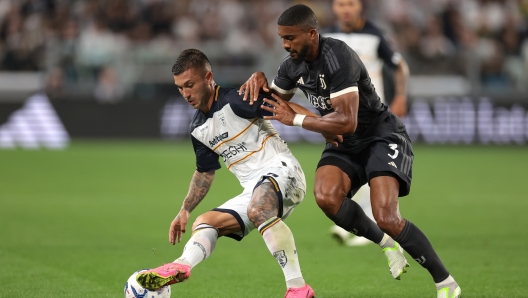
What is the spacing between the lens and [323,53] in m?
5.75

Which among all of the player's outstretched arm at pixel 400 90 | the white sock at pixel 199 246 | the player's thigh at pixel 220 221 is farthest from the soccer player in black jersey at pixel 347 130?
the player's outstretched arm at pixel 400 90

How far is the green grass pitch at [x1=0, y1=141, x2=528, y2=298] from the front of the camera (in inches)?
254

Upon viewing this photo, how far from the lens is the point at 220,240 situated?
8.88m

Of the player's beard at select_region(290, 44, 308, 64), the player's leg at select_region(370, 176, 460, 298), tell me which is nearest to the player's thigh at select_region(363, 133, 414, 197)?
the player's leg at select_region(370, 176, 460, 298)

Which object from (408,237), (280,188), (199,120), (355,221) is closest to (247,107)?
(199,120)

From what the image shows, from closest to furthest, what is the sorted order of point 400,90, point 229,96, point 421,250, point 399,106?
point 421,250
point 229,96
point 399,106
point 400,90

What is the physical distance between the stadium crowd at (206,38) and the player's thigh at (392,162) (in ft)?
42.1

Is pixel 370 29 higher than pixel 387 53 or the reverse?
higher

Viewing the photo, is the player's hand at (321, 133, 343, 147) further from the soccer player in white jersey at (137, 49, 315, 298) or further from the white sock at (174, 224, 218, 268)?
the white sock at (174, 224, 218, 268)

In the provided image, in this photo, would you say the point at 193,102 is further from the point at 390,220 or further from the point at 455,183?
the point at 455,183

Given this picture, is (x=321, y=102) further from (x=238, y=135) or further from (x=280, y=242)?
(x=280, y=242)

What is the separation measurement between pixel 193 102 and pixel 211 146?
406 mm

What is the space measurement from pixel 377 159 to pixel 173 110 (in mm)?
13538

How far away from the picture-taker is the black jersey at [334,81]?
221 inches
